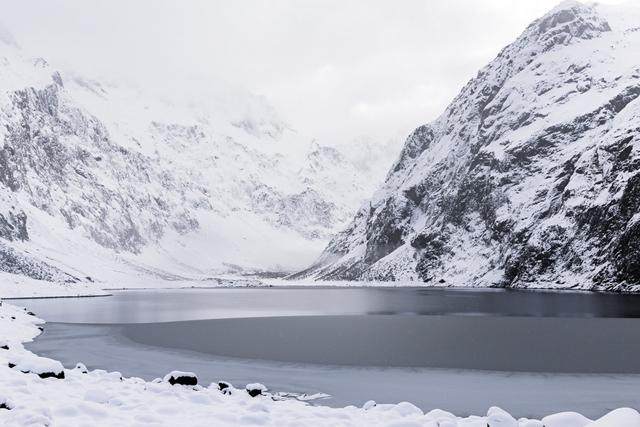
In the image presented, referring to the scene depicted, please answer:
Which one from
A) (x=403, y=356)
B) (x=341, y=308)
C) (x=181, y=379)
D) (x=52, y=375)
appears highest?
(x=341, y=308)

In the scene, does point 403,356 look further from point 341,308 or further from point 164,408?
point 341,308

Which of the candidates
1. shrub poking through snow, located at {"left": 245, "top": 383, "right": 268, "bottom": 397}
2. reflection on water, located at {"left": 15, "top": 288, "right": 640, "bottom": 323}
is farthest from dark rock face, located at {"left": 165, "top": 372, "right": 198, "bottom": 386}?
reflection on water, located at {"left": 15, "top": 288, "right": 640, "bottom": 323}

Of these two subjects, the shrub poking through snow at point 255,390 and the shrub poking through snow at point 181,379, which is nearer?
the shrub poking through snow at point 255,390

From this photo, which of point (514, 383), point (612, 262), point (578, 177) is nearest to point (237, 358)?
point (514, 383)

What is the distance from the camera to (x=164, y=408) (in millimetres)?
22172

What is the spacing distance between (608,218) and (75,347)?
162 metres

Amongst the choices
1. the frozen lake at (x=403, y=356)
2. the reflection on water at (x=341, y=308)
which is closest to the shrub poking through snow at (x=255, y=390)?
the frozen lake at (x=403, y=356)

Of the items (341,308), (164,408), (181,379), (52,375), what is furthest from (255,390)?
(341,308)

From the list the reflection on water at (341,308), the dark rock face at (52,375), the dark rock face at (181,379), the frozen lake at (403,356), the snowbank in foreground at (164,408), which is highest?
the reflection on water at (341,308)

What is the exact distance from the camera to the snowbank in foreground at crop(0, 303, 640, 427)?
64.8 ft

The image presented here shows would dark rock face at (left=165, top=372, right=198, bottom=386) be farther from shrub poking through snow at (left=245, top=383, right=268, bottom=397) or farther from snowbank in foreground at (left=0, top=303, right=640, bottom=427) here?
shrub poking through snow at (left=245, top=383, right=268, bottom=397)

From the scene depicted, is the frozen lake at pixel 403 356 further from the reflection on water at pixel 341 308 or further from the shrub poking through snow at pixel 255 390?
the reflection on water at pixel 341 308

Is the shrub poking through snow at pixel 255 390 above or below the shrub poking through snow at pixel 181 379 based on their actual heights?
below

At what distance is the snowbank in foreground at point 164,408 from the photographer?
1977cm
